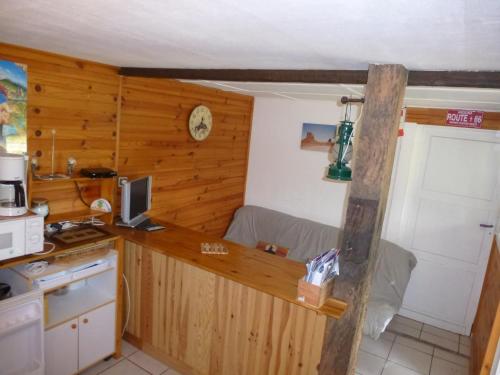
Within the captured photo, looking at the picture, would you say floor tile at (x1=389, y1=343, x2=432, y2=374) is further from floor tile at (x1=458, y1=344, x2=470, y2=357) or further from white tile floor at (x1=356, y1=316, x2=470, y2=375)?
floor tile at (x1=458, y1=344, x2=470, y2=357)

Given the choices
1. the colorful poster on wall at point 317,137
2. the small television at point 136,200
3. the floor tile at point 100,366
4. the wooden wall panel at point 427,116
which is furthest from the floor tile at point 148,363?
the wooden wall panel at point 427,116

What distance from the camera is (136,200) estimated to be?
10.1ft

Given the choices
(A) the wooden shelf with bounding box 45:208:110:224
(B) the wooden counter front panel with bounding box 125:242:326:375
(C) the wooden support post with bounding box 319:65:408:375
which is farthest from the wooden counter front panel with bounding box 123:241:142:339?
(C) the wooden support post with bounding box 319:65:408:375

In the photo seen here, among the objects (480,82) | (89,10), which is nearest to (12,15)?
(89,10)

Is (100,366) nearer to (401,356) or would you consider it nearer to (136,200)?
(136,200)

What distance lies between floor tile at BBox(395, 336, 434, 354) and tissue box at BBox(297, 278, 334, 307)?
6.23 feet

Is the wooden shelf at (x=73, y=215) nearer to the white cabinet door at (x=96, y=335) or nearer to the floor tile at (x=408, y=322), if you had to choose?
the white cabinet door at (x=96, y=335)

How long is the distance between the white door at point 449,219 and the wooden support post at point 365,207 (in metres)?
2.20

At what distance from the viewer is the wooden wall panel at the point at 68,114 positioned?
249 centimetres

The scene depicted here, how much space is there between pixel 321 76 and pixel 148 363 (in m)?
2.47

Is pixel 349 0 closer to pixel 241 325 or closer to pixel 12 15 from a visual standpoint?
pixel 12 15

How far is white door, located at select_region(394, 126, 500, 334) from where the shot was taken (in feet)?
11.8

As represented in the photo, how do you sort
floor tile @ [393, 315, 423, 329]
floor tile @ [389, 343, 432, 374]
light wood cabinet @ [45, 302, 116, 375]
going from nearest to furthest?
light wood cabinet @ [45, 302, 116, 375], floor tile @ [389, 343, 432, 374], floor tile @ [393, 315, 423, 329]

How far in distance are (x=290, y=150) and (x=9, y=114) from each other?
302cm
